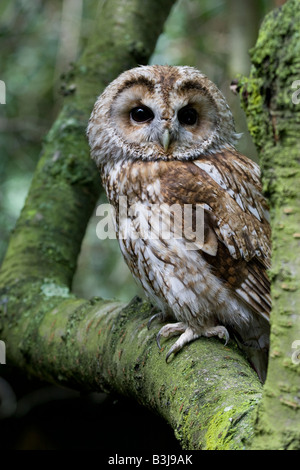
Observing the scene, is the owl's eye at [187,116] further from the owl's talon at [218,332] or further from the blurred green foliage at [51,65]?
the blurred green foliage at [51,65]

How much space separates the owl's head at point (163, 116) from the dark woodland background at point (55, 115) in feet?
3.52

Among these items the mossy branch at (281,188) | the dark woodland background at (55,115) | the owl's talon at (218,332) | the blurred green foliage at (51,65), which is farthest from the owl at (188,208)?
the blurred green foliage at (51,65)

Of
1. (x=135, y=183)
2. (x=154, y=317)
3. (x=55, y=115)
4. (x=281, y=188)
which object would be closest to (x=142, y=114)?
(x=135, y=183)

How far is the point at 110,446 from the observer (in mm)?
3426

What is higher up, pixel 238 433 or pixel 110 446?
pixel 238 433

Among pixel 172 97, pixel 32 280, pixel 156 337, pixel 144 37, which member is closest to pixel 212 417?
pixel 156 337

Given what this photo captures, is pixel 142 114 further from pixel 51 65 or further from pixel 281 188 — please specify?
pixel 51 65

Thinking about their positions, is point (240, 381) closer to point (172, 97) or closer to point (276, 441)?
point (276, 441)

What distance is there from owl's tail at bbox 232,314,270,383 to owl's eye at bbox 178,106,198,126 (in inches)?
30.1

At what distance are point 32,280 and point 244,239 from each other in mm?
1150

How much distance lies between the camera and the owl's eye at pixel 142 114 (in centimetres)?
201

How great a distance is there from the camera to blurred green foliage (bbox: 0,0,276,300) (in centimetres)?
Result: 387

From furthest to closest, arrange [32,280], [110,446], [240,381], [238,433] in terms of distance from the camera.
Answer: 1. [110,446]
2. [32,280]
3. [240,381]
4. [238,433]

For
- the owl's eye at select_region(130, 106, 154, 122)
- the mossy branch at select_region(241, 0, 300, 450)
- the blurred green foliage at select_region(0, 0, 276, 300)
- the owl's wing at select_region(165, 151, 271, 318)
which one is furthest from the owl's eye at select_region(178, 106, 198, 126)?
the blurred green foliage at select_region(0, 0, 276, 300)
